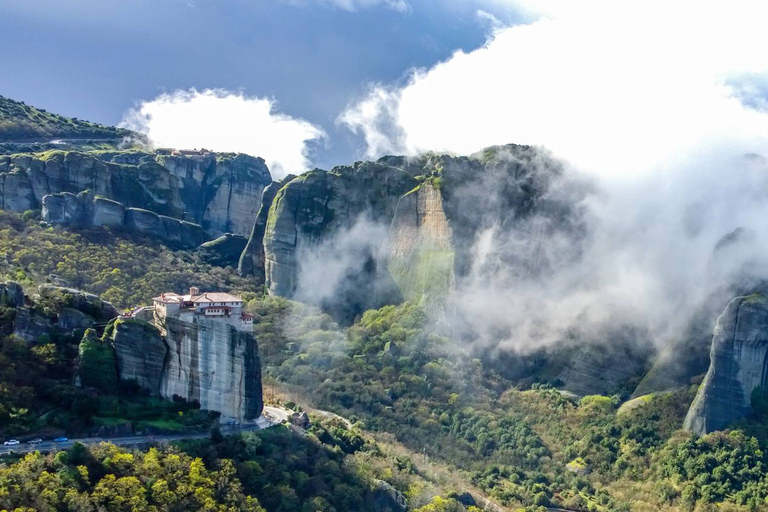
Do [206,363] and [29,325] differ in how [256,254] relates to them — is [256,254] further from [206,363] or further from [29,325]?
[29,325]

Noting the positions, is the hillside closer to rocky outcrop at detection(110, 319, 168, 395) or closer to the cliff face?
the cliff face

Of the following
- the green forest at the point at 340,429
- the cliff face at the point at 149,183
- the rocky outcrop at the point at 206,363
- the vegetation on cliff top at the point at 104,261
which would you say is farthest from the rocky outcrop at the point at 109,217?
the rocky outcrop at the point at 206,363

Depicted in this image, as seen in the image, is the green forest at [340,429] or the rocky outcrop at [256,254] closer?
the green forest at [340,429]

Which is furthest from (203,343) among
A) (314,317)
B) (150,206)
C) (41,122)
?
(41,122)

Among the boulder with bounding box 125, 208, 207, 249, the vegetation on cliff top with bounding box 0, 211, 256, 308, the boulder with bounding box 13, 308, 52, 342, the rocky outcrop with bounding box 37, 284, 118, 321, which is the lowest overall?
the boulder with bounding box 13, 308, 52, 342

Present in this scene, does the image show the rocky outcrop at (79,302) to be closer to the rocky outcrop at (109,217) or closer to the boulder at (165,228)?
the rocky outcrop at (109,217)

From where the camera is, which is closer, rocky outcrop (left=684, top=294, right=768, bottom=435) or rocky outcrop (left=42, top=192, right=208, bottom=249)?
rocky outcrop (left=684, top=294, right=768, bottom=435)

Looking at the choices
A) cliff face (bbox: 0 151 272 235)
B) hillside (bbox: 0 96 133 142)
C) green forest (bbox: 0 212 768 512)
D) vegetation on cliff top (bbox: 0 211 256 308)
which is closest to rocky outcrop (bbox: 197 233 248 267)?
green forest (bbox: 0 212 768 512)
